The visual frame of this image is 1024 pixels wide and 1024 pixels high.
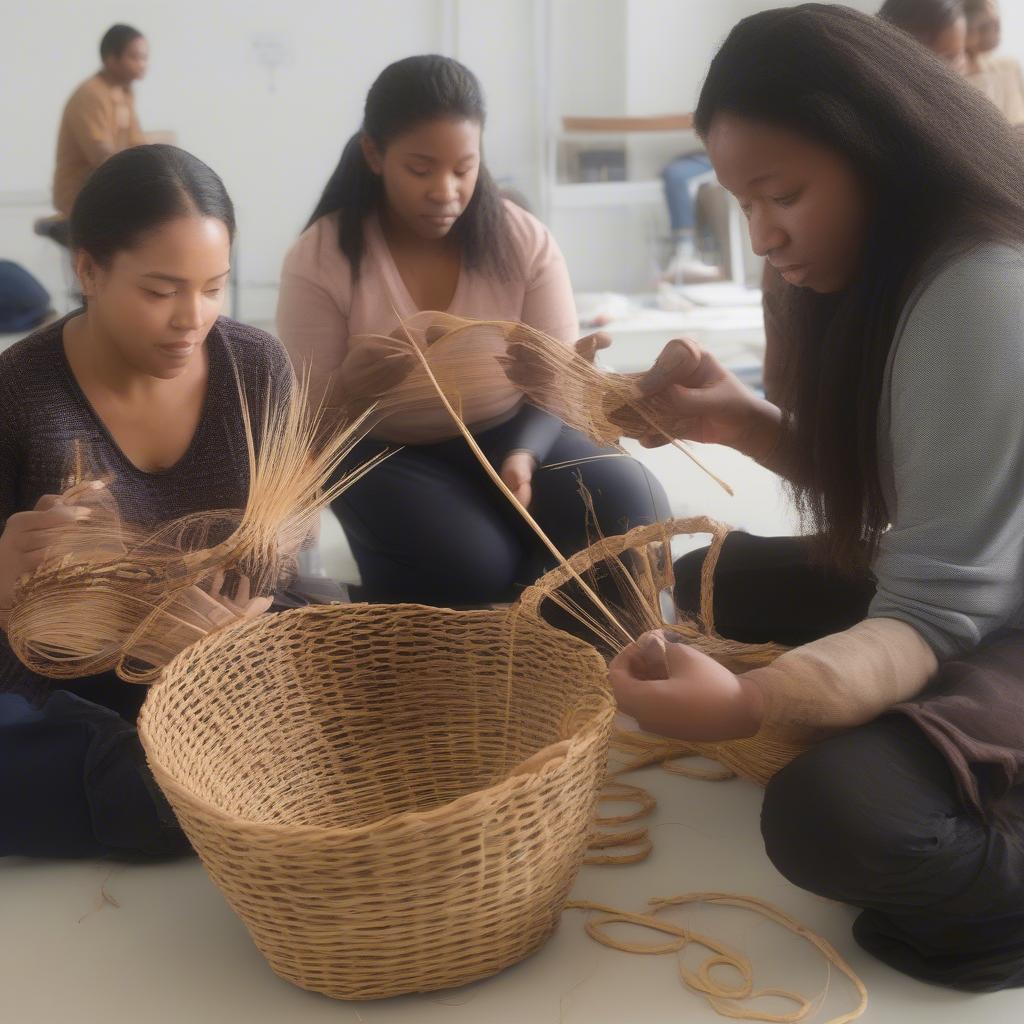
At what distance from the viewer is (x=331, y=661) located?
158 cm

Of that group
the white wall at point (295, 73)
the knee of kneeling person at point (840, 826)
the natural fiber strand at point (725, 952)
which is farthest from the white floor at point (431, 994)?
the white wall at point (295, 73)

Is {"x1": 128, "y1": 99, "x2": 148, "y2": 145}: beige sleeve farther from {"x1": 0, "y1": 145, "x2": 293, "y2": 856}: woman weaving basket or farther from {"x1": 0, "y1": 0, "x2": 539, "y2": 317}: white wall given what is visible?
{"x1": 0, "y1": 145, "x2": 293, "y2": 856}: woman weaving basket

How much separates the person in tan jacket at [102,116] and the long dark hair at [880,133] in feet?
11.2

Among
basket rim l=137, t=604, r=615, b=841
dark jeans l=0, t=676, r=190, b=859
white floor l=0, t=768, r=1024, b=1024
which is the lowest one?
white floor l=0, t=768, r=1024, b=1024

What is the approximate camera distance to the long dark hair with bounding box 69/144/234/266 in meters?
1.50

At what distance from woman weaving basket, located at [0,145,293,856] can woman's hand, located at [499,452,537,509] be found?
1.51 feet

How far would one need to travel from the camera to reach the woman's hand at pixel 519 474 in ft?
6.46

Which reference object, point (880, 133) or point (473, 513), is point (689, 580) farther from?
point (880, 133)

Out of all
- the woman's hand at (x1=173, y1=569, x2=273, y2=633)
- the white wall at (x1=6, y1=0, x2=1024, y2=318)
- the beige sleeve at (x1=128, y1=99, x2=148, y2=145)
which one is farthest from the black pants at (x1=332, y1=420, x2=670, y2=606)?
the white wall at (x1=6, y1=0, x2=1024, y2=318)

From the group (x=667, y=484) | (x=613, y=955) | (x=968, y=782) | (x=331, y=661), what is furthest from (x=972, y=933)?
(x=667, y=484)

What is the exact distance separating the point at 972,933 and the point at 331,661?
772 millimetres

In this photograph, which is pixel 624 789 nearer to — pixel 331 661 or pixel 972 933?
pixel 331 661

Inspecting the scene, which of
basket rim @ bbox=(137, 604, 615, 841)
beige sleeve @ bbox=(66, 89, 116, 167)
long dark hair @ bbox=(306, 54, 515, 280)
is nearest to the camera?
basket rim @ bbox=(137, 604, 615, 841)

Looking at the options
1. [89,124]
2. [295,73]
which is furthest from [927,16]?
[295,73]
